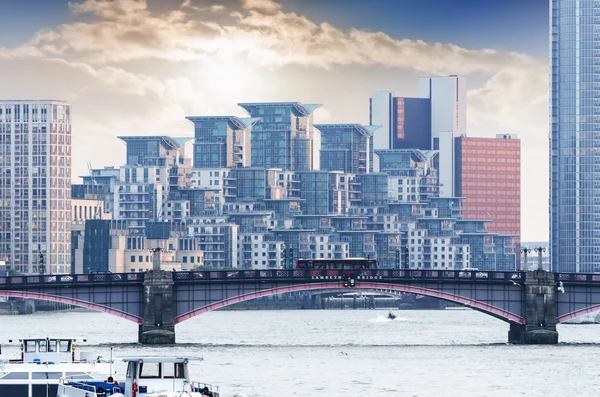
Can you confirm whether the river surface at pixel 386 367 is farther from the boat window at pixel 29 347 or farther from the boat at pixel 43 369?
the boat at pixel 43 369

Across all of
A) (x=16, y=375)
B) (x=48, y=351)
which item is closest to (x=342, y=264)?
(x=48, y=351)

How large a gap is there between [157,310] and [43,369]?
78.5m

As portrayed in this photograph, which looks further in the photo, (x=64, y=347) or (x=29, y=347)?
(x=64, y=347)

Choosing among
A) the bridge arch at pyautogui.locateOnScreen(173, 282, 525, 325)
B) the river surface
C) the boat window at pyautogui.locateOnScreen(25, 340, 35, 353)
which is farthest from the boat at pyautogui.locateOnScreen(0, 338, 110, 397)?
the bridge arch at pyautogui.locateOnScreen(173, 282, 525, 325)

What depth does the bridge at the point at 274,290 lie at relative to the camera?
165 meters

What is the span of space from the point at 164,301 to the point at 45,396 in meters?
79.9

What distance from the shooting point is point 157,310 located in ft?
541

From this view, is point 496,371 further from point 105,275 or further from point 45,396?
point 45,396

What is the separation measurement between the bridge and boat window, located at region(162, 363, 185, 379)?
89370 mm

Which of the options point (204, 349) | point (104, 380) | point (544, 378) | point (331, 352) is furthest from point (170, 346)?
point (104, 380)

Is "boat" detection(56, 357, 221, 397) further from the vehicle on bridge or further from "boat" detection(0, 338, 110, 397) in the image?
the vehicle on bridge

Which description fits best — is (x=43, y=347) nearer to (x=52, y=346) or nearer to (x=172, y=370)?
(x=52, y=346)

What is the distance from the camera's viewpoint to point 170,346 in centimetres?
15912

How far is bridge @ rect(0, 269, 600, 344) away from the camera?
165 meters
